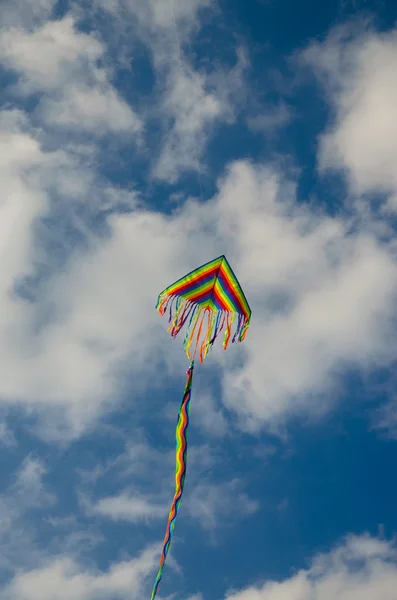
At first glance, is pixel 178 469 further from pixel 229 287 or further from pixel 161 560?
pixel 229 287

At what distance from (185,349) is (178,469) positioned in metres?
3.89

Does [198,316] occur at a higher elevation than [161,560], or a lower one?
higher

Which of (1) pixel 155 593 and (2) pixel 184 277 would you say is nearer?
(1) pixel 155 593

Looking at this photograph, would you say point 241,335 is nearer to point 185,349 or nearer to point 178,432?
point 185,349

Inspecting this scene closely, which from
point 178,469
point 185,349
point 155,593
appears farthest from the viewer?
point 185,349

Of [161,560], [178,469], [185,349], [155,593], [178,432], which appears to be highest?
[185,349]

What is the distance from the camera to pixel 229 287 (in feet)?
62.8

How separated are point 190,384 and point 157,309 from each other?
10.2 feet

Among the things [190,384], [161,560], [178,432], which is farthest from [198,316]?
[161,560]

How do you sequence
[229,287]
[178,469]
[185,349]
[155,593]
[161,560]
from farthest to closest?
[229,287]
[185,349]
[178,469]
[161,560]
[155,593]

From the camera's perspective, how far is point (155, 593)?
13742mm

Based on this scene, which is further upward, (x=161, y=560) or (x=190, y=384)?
(x=190, y=384)

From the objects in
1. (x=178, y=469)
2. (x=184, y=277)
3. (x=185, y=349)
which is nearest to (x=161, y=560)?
(x=178, y=469)

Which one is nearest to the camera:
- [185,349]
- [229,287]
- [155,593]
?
[155,593]
